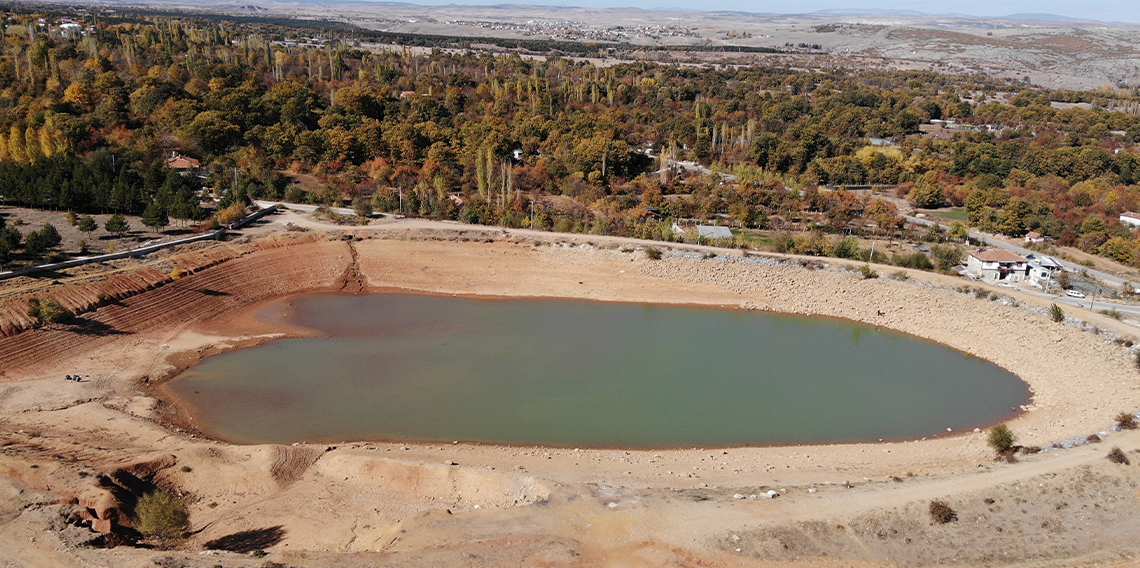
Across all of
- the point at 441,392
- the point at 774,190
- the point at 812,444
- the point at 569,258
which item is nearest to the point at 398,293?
the point at 569,258

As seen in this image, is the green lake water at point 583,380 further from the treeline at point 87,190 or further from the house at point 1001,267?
the treeline at point 87,190

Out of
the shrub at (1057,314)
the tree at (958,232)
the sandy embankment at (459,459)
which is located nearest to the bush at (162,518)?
the sandy embankment at (459,459)

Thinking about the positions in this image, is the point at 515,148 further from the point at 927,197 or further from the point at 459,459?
the point at 459,459

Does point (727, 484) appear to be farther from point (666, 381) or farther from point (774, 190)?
point (774, 190)

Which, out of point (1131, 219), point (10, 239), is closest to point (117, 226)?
point (10, 239)

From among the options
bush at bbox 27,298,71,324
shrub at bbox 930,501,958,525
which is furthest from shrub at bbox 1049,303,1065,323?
bush at bbox 27,298,71,324
